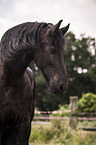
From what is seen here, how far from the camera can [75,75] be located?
32500 millimetres

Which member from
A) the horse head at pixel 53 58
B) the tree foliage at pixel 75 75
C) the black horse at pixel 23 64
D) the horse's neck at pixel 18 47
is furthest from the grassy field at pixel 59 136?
the tree foliage at pixel 75 75

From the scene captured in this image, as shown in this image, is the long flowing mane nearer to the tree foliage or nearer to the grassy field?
the grassy field

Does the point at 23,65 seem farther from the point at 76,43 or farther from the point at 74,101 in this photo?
the point at 76,43

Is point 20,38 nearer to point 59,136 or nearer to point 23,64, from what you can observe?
point 23,64

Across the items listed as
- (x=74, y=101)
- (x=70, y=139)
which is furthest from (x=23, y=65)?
(x=74, y=101)

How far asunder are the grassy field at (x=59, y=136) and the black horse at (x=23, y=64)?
4295 millimetres

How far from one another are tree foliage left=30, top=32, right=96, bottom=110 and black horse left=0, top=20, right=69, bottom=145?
89.5ft

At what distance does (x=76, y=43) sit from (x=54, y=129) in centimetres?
2728

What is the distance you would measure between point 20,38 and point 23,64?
34cm

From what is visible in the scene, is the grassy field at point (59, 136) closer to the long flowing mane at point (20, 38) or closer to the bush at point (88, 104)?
the long flowing mane at point (20, 38)

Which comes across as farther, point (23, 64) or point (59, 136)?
point (59, 136)

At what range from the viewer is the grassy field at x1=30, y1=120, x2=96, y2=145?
6.78 meters

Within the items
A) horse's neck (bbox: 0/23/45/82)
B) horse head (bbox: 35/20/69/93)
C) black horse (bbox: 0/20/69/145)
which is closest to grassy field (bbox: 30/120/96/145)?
black horse (bbox: 0/20/69/145)

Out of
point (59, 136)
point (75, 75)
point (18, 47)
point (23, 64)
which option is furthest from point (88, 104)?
point (75, 75)
